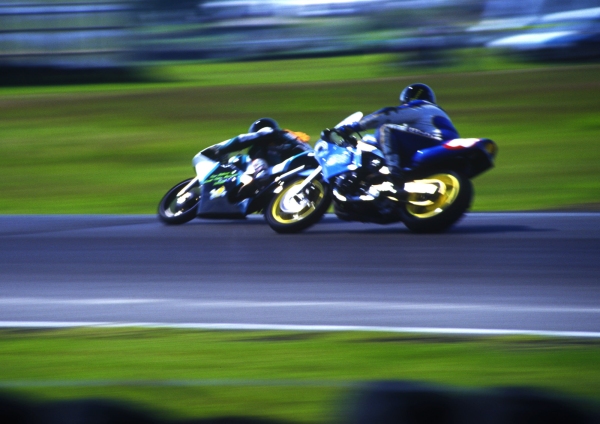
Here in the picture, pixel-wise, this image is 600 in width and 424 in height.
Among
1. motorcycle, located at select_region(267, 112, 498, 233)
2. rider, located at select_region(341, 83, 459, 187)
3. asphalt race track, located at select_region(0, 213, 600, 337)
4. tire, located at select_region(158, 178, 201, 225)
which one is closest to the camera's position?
asphalt race track, located at select_region(0, 213, 600, 337)

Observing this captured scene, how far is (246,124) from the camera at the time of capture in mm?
24109

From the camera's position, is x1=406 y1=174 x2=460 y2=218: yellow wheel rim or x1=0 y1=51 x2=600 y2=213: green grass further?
x1=0 y1=51 x2=600 y2=213: green grass

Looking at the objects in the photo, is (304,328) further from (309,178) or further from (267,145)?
(267,145)

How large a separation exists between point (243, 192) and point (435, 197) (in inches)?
98.2

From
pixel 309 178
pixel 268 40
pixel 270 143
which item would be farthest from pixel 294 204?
pixel 268 40

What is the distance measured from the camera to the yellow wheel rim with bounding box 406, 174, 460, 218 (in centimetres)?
961

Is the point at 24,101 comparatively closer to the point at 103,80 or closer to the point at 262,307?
the point at 103,80

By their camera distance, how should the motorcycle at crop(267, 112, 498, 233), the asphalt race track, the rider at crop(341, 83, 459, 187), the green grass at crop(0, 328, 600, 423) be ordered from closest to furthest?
1. the green grass at crop(0, 328, 600, 423)
2. the asphalt race track
3. the motorcycle at crop(267, 112, 498, 233)
4. the rider at crop(341, 83, 459, 187)

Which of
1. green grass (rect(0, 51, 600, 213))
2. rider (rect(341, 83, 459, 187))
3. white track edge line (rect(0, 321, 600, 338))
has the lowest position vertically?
white track edge line (rect(0, 321, 600, 338))

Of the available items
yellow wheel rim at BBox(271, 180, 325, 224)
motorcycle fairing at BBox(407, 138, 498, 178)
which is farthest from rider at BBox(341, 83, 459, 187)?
yellow wheel rim at BBox(271, 180, 325, 224)

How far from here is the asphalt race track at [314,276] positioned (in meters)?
6.83

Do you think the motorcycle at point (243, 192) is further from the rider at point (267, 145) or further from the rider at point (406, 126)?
the rider at point (406, 126)

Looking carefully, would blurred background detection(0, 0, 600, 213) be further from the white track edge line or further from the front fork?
the white track edge line

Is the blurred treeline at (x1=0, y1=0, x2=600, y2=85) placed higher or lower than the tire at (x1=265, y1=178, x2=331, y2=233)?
higher
